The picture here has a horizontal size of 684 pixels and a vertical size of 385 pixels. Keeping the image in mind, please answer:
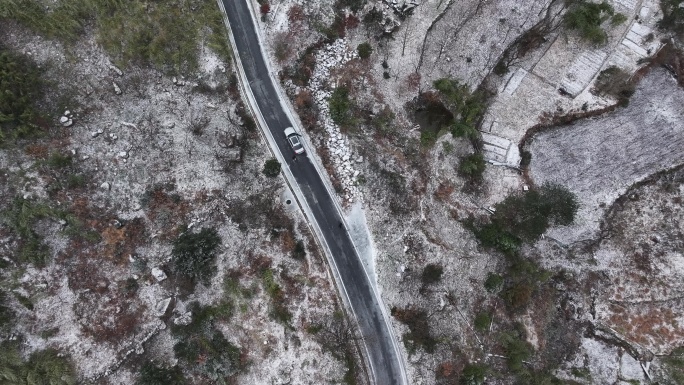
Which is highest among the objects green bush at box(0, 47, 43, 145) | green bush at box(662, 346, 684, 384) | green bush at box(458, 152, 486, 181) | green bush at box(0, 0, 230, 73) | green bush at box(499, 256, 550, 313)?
green bush at box(0, 0, 230, 73)

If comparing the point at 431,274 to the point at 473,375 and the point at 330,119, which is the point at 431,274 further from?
the point at 330,119

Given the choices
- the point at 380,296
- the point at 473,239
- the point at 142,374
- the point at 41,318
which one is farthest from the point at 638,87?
the point at 41,318

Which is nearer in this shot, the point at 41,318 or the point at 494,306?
the point at 41,318

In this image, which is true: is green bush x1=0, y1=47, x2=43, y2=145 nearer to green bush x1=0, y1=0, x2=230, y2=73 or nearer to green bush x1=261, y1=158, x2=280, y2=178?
green bush x1=0, y1=0, x2=230, y2=73

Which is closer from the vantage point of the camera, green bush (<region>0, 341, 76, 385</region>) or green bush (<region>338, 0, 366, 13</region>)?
green bush (<region>0, 341, 76, 385</region>)

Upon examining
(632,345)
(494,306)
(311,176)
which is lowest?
(632,345)

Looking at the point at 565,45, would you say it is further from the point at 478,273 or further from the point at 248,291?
the point at 248,291

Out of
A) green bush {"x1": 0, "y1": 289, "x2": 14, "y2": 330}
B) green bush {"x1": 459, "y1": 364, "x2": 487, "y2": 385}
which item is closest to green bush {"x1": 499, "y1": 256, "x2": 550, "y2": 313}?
green bush {"x1": 459, "y1": 364, "x2": 487, "y2": 385}
